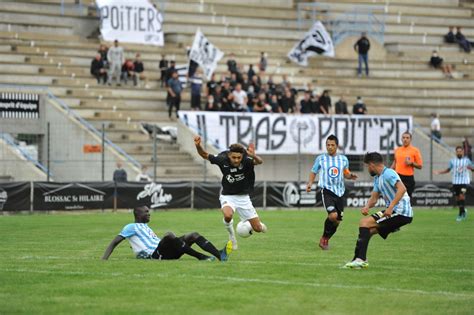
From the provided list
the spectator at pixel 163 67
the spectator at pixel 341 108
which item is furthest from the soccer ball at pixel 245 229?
the spectator at pixel 341 108

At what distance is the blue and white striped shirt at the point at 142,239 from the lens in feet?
52.3

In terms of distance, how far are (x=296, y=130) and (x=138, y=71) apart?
264 inches

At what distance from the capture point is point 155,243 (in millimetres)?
16297

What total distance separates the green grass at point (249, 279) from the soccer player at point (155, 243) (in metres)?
0.21

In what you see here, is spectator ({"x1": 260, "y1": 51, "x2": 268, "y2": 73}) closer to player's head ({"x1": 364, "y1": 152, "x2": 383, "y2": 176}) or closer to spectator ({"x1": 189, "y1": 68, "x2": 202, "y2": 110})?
spectator ({"x1": 189, "y1": 68, "x2": 202, "y2": 110})

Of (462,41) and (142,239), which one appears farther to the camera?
(462,41)

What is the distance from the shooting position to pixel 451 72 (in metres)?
51.9

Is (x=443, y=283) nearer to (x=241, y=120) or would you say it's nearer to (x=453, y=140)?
(x=241, y=120)

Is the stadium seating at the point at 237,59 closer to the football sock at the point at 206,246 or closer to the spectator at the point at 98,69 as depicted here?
the spectator at the point at 98,69

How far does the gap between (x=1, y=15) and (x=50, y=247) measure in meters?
25.0

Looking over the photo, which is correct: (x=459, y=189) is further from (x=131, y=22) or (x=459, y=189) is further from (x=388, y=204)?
(x=131, y=22)

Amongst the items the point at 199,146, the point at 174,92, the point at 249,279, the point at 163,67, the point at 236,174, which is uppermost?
the point at 163,67

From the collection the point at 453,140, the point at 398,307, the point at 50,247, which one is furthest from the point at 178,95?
the point at 398,307

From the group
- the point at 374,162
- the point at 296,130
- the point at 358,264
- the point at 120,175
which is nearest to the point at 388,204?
the point at 374,162
